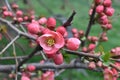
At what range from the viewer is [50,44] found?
137cm

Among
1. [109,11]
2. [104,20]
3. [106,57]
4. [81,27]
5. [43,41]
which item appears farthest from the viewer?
[81,27]

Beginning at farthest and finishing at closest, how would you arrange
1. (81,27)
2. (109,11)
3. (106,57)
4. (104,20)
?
(81,27), (104,20), (109,11), (106,57)

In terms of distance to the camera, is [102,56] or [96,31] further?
[96,31]

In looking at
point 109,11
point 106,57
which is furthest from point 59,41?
point 109,11

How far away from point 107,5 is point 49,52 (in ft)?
1.74

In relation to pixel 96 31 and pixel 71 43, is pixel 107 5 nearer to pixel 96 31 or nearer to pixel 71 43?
pixel 71 43

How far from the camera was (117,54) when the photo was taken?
5.03 feet

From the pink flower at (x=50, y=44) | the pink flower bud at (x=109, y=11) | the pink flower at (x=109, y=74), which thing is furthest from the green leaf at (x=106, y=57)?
the pink flower bud at (x=109, y=11)

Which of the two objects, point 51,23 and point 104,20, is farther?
point 104,20

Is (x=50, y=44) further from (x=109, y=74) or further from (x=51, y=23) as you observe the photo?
(x=109, y=74)

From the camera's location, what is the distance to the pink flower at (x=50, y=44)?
1.32m

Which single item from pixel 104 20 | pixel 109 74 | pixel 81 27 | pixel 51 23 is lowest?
pixel 81 27

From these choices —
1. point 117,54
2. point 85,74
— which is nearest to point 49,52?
point 117,54

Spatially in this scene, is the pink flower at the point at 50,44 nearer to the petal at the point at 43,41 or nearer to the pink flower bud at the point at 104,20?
the petal at the point at 43,41
